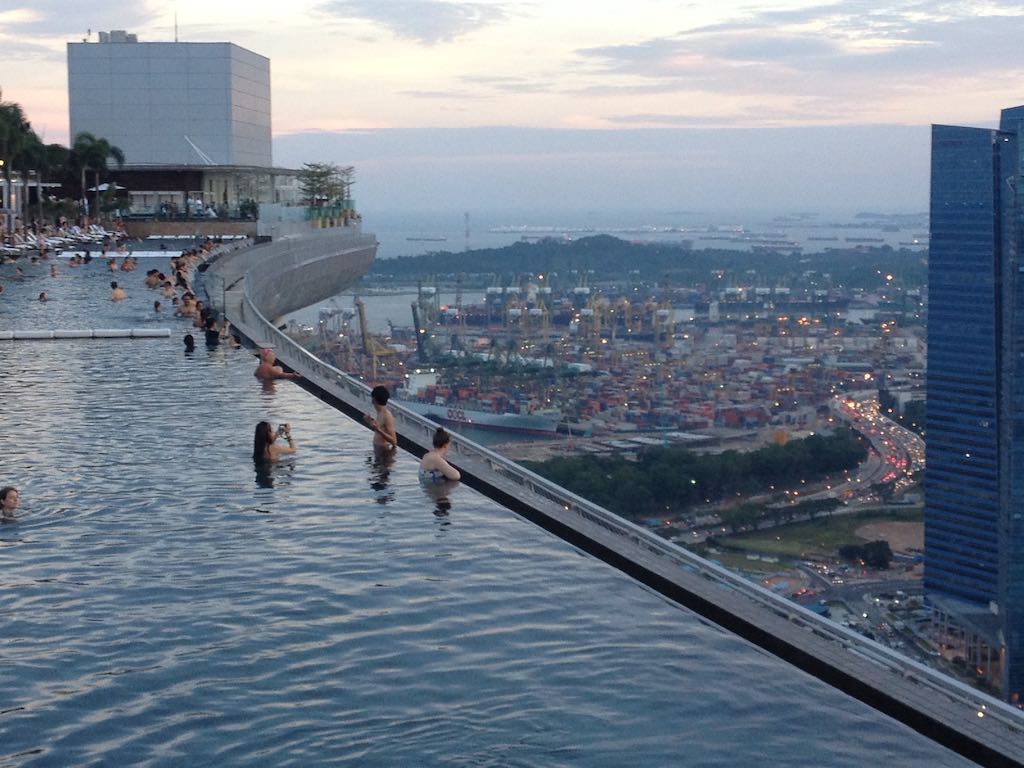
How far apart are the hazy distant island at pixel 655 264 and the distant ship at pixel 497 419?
42.9 metres

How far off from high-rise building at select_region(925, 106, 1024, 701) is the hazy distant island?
38.2 m

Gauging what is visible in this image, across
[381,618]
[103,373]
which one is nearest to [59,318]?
[103,373]

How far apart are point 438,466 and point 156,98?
84.3 meters

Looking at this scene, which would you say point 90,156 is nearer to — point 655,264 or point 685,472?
point 655,264

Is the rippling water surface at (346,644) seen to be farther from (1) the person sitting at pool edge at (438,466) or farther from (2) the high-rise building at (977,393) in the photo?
(2) the high-rise building at (977,393)

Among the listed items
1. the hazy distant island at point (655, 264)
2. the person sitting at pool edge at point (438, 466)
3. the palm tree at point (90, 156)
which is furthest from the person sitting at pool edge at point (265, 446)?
the hazy distant island at point (655, 264)

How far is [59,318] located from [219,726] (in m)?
22.8

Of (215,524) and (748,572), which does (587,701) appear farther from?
(748,572)

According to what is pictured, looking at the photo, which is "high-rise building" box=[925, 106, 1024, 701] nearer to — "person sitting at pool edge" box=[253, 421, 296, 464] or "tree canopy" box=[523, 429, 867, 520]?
"tree canopy" box=[523, 429, 867, 520]

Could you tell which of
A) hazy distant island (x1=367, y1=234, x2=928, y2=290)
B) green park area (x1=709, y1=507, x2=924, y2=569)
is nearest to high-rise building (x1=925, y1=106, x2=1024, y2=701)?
green park area (x1=709, y1=507, x2=924, y2=569)

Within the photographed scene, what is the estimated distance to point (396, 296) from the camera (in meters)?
118

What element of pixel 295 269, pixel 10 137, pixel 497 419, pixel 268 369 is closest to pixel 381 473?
pixel 268 369

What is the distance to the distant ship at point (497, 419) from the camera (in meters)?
41.3

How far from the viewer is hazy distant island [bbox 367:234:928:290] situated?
89088 mm
